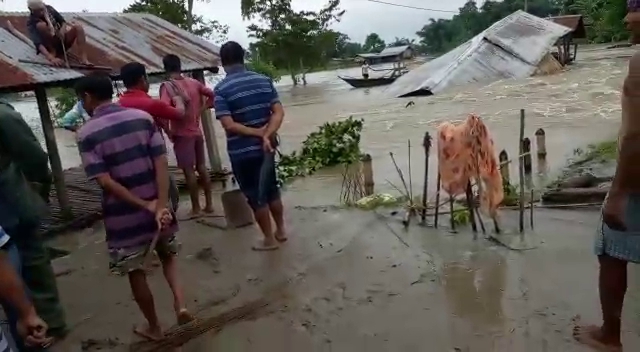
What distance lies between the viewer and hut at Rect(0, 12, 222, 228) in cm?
633

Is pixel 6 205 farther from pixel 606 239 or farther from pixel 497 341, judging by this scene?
pixel 606 239

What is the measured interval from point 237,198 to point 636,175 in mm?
4448

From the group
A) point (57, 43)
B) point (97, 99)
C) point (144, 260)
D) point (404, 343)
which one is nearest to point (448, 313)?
point (404, 343)

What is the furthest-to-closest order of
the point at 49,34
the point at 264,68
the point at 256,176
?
the point at 264,68 < the point at 49,34 < the point at 256,176

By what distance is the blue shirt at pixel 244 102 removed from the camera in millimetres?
5535

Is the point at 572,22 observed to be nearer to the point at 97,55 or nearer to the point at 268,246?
the point at 97,55

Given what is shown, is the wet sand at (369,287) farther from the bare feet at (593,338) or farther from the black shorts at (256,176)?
the black shorts at (256,176)

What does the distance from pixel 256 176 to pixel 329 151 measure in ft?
20.1

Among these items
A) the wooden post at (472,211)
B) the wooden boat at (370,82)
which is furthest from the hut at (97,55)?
the wooden boat at (370,82)

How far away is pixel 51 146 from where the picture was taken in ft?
24.3

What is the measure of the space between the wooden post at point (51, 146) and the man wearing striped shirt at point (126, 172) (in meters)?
3.35

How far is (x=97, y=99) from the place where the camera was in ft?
12.5

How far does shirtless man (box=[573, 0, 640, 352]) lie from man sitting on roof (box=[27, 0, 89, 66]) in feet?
18.5

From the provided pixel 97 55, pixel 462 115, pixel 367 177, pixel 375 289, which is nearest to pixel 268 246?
pixel 375 289
